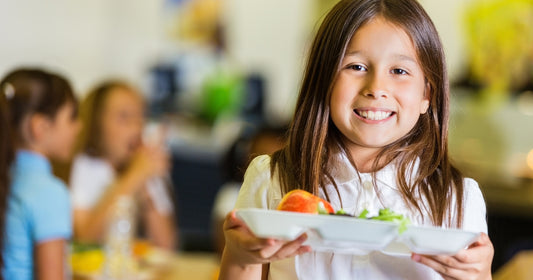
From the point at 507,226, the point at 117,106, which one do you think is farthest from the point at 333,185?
the point at 507,226

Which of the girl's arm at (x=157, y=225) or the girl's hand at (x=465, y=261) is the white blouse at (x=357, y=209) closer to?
the girl's hand at (x=465, y=261)

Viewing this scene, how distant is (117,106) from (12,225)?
135 centimetres

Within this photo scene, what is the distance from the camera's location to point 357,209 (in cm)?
121

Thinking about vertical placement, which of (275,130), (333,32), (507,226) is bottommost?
(507,226)

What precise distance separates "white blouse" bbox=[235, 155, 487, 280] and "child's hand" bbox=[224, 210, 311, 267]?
9cm

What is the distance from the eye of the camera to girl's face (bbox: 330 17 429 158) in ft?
3.81

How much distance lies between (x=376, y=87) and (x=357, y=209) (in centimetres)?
19

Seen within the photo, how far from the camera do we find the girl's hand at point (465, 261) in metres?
1.06

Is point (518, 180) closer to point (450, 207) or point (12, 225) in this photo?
point (12, 225)

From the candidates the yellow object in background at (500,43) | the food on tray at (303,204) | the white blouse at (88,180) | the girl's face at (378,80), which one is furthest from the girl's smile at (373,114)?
the yellow object in background at (500,43)

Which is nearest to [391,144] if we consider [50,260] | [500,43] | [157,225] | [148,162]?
[50,260]

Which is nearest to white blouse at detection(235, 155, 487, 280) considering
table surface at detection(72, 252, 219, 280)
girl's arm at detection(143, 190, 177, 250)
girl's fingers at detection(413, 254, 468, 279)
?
girl's fingers at detection(413, 254, 468, 279)

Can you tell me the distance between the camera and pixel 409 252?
1080mm

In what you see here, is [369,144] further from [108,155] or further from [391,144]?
[108,155]
